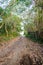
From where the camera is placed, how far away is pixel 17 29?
3791 centimetres

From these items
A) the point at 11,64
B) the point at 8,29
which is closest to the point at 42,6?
the point at 11,64

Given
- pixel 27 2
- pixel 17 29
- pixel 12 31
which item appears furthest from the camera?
pixel 17 29

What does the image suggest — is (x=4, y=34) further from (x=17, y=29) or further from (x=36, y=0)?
(x=36, y=0)

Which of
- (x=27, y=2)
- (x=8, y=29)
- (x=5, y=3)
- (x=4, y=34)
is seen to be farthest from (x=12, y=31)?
(x=27, y=2)

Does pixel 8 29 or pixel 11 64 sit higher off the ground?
pixel 11 64

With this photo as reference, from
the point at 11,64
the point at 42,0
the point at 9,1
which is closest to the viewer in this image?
the point at 11,64

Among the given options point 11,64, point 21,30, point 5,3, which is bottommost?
point 21,30

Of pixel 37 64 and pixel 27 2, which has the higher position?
pixel 27 2

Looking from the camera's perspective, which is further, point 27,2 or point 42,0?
point 27,2

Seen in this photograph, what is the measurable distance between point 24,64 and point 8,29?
970 inches

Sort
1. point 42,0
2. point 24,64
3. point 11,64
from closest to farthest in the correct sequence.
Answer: point 24,64 < point 11,64 < point 42,0

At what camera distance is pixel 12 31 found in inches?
1346

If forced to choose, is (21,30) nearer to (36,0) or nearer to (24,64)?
(36,0)

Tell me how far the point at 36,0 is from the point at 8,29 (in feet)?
71.0
